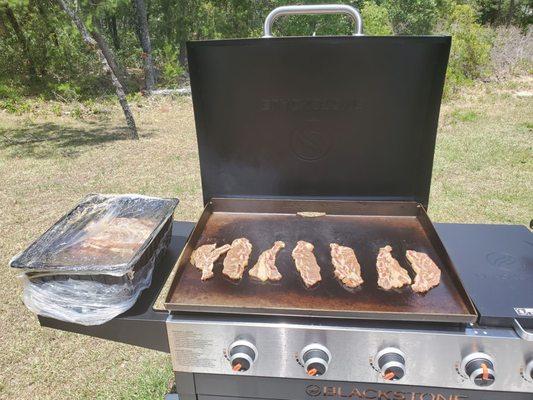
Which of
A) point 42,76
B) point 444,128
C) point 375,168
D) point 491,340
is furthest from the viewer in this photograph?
point 42,76

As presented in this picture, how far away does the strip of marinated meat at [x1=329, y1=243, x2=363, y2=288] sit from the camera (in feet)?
5.41

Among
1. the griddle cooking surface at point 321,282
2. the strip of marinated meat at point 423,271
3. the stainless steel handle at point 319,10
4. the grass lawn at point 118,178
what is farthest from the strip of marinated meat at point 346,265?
the grass lawn at point 118,178

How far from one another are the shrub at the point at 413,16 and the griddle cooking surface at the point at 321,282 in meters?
17.9

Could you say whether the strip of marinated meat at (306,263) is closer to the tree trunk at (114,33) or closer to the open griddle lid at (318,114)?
the open griddle lid at (318,114)

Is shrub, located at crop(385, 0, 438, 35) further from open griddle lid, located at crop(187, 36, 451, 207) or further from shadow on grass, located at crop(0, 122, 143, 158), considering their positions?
open griddle lid, located at crop(187, 36, 451, 207)

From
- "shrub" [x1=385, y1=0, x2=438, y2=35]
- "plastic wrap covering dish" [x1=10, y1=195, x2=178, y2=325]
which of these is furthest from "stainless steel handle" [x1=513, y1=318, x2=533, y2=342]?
"shrub" [x1=385, y1=0, x2=438, y2=35]

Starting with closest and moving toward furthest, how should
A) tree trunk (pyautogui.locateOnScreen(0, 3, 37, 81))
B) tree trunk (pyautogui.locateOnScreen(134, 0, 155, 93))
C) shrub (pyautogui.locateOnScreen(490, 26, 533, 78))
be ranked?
tree trunk (pyautogui.locateOnScreen(134, 0, 155, 93)) → tree trunk (pyautogui.locateOnScreen(0, 3, 37, 81)) → shrub (pyautogui.locateOnScreen(490, 26, 533, 78))

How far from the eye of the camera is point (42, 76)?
1283cm

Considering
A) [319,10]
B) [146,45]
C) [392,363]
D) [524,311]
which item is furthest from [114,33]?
[524,311]

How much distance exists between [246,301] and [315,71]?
125 cm

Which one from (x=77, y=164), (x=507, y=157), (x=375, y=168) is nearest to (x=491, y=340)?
(x=375, y=168)

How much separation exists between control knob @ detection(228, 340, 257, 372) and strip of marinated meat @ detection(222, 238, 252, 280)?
0.32m

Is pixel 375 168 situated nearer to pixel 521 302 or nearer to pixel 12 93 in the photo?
pixel 521 302

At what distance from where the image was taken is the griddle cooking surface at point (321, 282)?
1.45 metres
